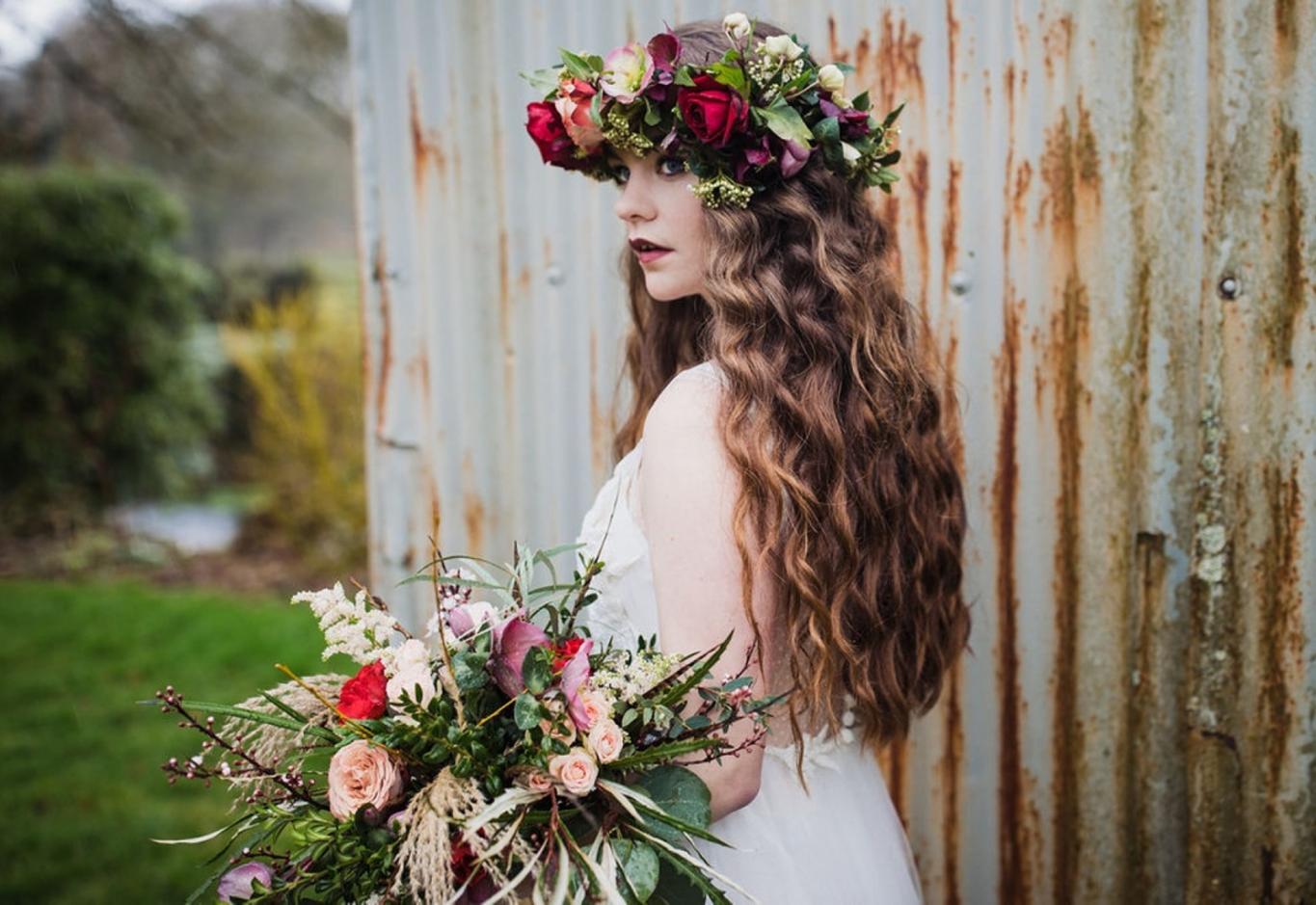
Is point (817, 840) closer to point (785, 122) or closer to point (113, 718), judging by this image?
point (785, 122)

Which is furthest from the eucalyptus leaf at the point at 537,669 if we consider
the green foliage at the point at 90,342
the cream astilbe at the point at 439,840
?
the green foliage at the point at 90,342

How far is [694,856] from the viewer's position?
161 centimetres

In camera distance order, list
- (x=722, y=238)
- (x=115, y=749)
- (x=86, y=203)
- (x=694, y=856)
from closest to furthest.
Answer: (x=694, y=856) < (x=722, y=238) < (x=115, y=749) < (x=86, y=203)

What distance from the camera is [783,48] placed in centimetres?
189

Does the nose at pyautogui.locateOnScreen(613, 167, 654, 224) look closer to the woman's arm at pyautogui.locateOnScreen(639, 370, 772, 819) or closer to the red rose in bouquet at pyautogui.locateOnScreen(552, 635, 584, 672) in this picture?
the woman's arm at pyautogui.locateOnScreen(639, 370, 772, 819)

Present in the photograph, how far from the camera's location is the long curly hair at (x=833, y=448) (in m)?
1.74

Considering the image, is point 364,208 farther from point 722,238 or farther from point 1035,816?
point 1035,816

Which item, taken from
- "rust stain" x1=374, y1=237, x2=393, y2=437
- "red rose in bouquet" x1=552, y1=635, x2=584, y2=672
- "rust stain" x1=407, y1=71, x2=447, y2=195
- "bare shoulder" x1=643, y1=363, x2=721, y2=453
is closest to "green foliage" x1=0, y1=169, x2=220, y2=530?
"rust stain" x1=374, y1=237, x2=393, y2=437

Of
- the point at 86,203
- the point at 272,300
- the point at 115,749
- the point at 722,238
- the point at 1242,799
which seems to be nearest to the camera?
the point at 722,238

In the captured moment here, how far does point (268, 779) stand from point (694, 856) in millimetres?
655

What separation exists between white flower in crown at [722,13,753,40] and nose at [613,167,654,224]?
1.01 ft

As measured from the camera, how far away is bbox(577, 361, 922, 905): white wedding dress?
1.88m

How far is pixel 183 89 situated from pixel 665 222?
999 cm

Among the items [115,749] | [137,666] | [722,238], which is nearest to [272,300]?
[137,666]
